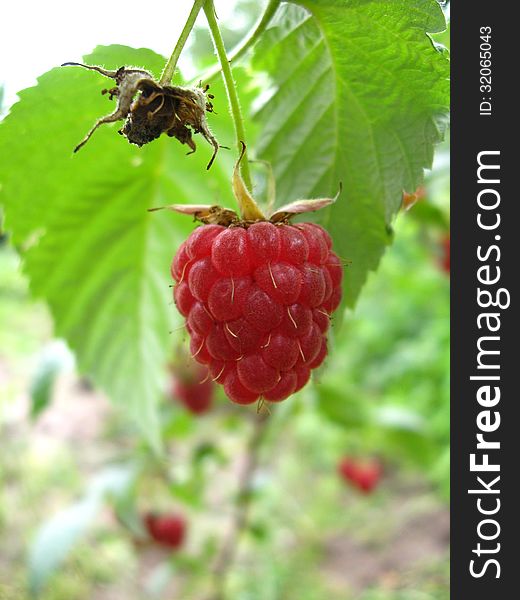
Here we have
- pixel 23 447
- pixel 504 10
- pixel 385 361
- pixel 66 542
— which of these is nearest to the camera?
pixel 504 10

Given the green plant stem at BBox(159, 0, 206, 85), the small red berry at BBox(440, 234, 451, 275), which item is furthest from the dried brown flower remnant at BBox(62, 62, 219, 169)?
the small red berry at BBox(440, 234, 451, 275)

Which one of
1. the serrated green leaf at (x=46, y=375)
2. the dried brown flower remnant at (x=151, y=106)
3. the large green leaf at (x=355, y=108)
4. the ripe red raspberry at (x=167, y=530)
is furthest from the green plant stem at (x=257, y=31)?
the ripe red raspberry at (x=167, y=530)

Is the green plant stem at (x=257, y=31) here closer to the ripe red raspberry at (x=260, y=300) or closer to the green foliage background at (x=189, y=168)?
the green foliage background at (x=189, y=168)

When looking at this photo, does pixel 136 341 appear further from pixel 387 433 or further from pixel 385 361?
pixel 385 361

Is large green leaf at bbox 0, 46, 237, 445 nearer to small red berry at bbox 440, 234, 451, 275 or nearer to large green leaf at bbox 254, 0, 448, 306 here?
large green leaf at bbox 254, 0, 448, 306

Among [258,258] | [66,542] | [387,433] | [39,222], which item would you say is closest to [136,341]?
[39,222]

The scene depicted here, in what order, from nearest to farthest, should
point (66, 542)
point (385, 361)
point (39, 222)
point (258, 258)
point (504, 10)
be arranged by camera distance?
point (258, 258), point (504, 10), point (39, 222), point (66, 542), point (385, 361)
